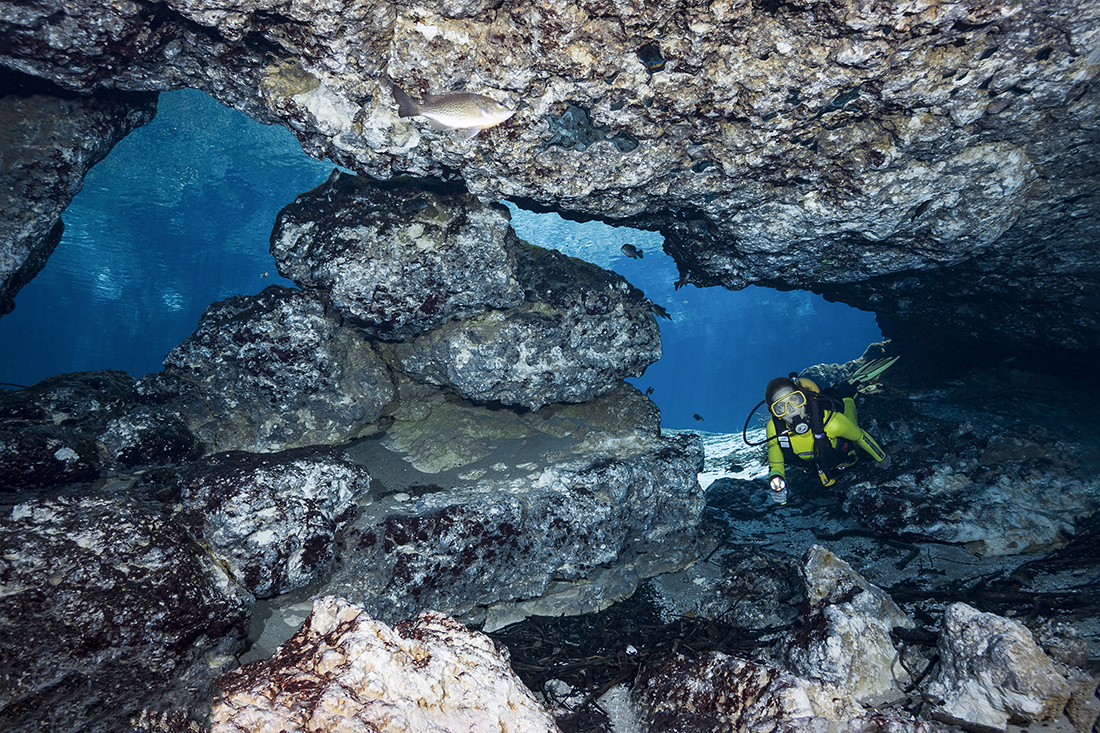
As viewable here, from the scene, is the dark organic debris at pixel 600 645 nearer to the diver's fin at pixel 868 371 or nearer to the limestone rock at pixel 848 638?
the limestone rock at pixel 848 638

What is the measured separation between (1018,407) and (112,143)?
11652 millimetres

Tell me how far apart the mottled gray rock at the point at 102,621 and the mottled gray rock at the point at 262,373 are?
1.92m

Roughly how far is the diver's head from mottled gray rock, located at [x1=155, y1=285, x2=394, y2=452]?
548 centimetres

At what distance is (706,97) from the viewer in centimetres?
369

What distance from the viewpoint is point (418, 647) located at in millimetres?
2201

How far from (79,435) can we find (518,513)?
13.6ft

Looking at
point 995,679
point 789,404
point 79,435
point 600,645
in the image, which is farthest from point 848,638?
point 79,435

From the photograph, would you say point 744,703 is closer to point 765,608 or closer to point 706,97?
point 765,608

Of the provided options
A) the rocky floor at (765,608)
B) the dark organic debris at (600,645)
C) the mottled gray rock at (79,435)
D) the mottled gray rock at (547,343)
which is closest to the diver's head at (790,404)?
the rocky floor at (765,608)

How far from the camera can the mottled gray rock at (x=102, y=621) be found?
2381mm

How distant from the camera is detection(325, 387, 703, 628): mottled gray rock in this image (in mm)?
4086

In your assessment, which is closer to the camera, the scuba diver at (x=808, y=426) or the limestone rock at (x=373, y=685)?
the limestone rock at (x=373, y=685)

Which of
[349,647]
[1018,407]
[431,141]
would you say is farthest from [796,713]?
[1018,407]

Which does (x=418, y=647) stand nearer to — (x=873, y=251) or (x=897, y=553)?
(x=897, y=553)
